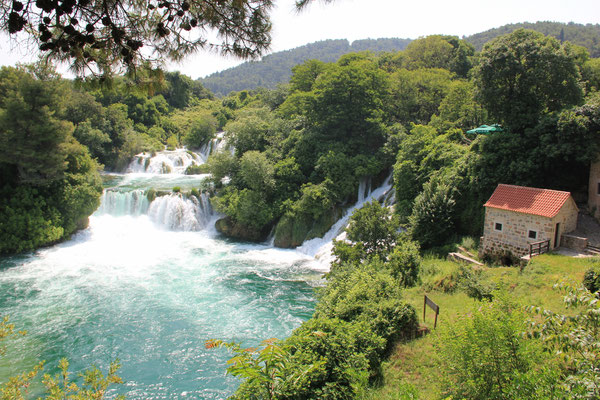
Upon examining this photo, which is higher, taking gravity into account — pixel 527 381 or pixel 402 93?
pixel 402 93

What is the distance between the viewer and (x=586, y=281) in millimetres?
9586

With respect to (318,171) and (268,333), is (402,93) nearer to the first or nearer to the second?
(318,171)

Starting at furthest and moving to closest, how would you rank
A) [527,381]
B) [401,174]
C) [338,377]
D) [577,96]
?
[401,174] < [577,96] < [338,377] < [527,381]

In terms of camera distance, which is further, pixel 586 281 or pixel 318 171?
pixel 318 171

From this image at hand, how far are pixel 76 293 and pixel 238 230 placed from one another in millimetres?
10551

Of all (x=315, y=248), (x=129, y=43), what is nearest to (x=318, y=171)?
(x=315, y=248)

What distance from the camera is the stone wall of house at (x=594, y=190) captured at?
50.8 ft

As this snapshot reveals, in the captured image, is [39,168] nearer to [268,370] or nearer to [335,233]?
[335,233]

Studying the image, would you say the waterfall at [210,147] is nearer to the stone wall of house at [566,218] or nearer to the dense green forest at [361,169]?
the dense green forest at [361,169]

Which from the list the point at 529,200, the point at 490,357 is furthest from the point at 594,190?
the point at 490,357

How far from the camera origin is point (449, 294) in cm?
1223

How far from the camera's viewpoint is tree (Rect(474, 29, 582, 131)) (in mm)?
17156

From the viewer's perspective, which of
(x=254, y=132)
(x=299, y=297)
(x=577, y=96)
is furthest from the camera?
(x=254, y=132)

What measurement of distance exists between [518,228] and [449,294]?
15.9 ft
